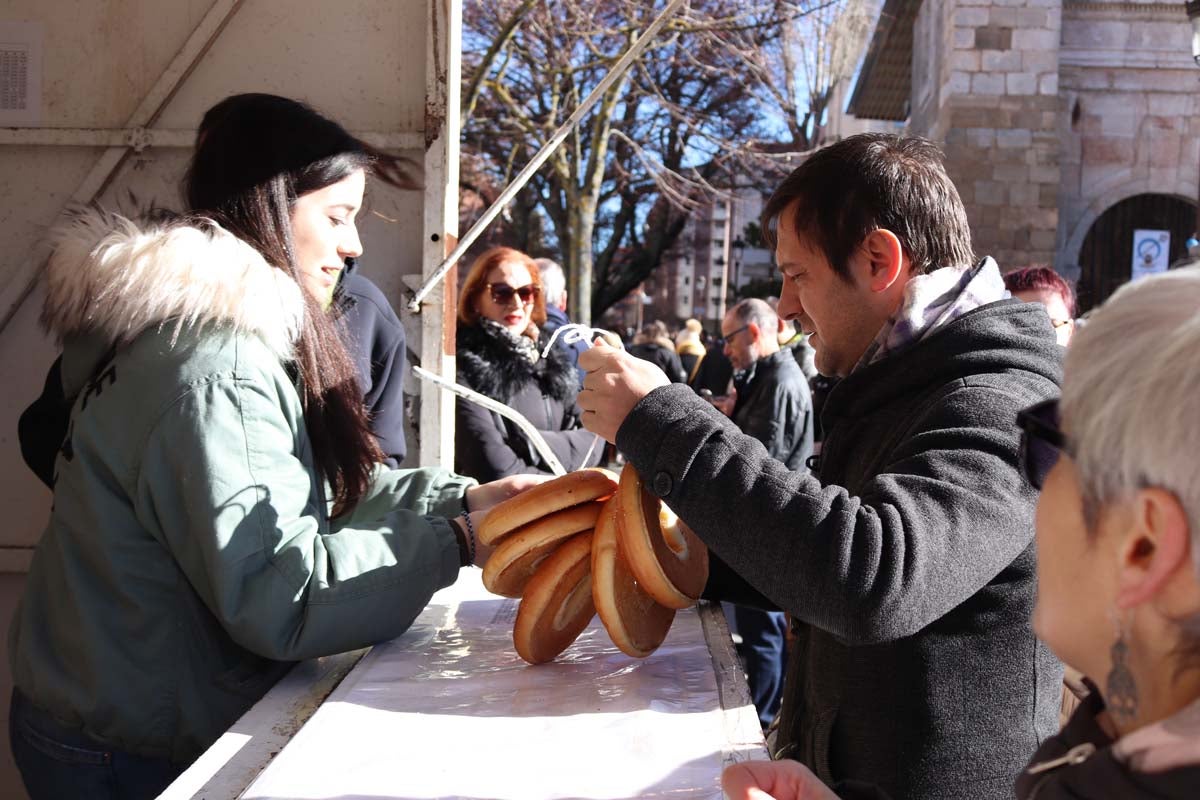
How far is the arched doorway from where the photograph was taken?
719 inches

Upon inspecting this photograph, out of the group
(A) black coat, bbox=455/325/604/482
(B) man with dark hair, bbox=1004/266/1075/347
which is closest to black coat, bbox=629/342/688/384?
(B) man with dark hair, bbox=1004/266/1075/347

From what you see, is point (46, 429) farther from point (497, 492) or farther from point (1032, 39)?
point (1032, 39)

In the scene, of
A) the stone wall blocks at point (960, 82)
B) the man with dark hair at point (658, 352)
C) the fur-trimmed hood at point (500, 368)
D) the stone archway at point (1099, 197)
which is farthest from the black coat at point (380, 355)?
the stone archway at point (1099, 197)

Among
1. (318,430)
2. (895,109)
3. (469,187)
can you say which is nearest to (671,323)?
(895,109)

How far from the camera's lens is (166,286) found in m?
1.91

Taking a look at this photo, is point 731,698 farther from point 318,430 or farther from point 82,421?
point 82,421

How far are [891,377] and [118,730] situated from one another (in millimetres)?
1414

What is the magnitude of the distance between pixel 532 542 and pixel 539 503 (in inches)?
2.8

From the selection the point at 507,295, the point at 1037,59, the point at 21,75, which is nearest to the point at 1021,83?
the point at 1037,59

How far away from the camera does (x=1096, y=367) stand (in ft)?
3.18

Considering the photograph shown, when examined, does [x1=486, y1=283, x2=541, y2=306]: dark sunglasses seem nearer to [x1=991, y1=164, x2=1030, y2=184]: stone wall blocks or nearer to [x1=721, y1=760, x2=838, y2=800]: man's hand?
[x1=721, y1=760, x2=838, y2=800]: man's hand

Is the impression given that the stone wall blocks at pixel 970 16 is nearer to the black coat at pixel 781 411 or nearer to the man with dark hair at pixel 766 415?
the man with dark hair at pixel 766 415

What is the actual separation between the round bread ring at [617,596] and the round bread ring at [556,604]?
0.08 m

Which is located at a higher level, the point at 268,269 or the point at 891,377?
the point at 268,269
